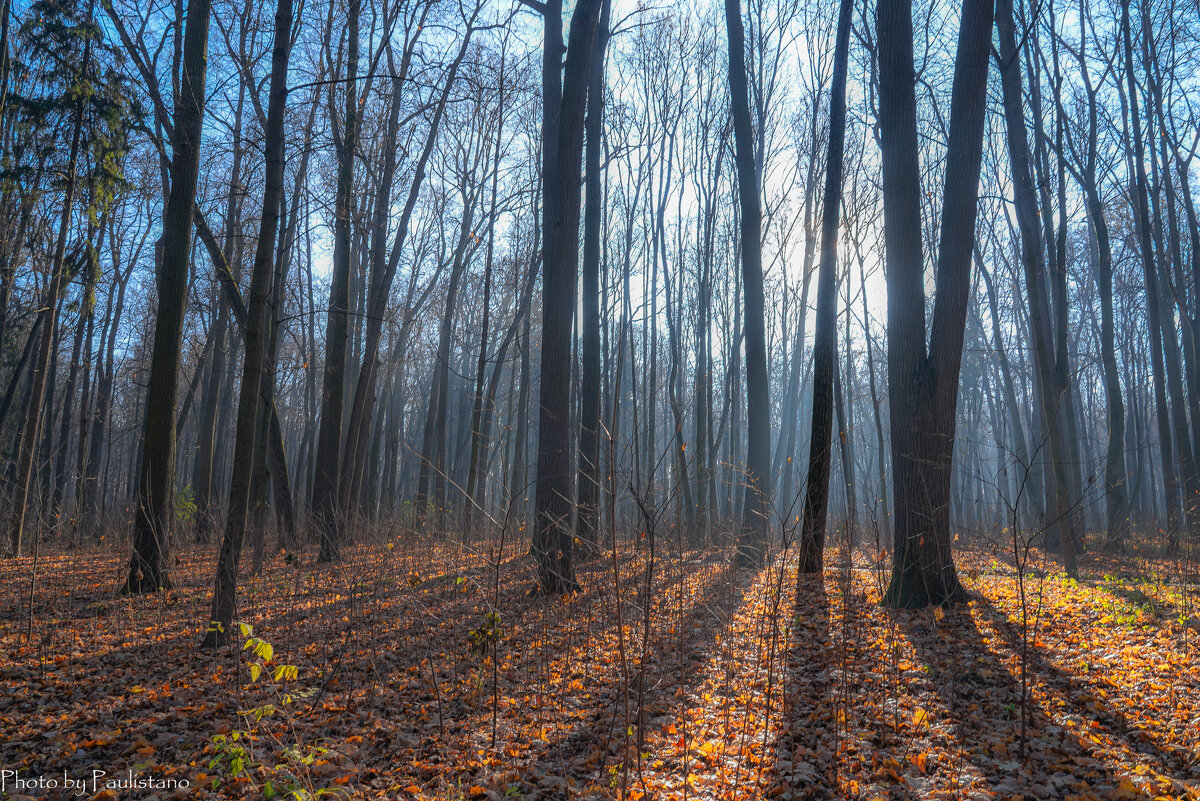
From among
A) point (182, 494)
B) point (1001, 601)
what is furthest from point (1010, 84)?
point (182, 494)

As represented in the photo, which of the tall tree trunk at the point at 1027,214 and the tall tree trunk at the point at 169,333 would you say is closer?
the tall tree trunk at the point at 169,333

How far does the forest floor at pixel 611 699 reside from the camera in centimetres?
296

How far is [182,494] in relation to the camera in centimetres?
1474

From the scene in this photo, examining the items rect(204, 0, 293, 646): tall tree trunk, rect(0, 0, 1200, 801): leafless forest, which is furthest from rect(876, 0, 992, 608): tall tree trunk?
rect(204, 0, 293, 646): tall tree trunk

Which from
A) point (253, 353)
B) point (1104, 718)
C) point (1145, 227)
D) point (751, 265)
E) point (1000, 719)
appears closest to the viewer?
point (1104, 718)

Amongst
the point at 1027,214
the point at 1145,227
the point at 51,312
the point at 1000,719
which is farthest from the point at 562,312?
the point at 1145,227

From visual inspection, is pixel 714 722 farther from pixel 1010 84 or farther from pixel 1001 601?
pixel 1010 84

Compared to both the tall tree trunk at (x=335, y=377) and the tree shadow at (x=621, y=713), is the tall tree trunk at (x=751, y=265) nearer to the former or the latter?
the tree shadow at (x=621, y=713)

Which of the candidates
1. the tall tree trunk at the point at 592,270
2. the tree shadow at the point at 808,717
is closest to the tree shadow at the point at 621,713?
the tree shadow at the point at 808,717

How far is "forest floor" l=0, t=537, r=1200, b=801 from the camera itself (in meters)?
2.96

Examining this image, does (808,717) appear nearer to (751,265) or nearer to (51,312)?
(751,265)

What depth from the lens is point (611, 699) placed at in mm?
4098

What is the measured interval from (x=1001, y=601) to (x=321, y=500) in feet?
31.8

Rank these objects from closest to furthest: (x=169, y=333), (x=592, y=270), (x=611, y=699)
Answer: (x=611, y=699) < (x=169, y=333) < (x=592, y=270)
